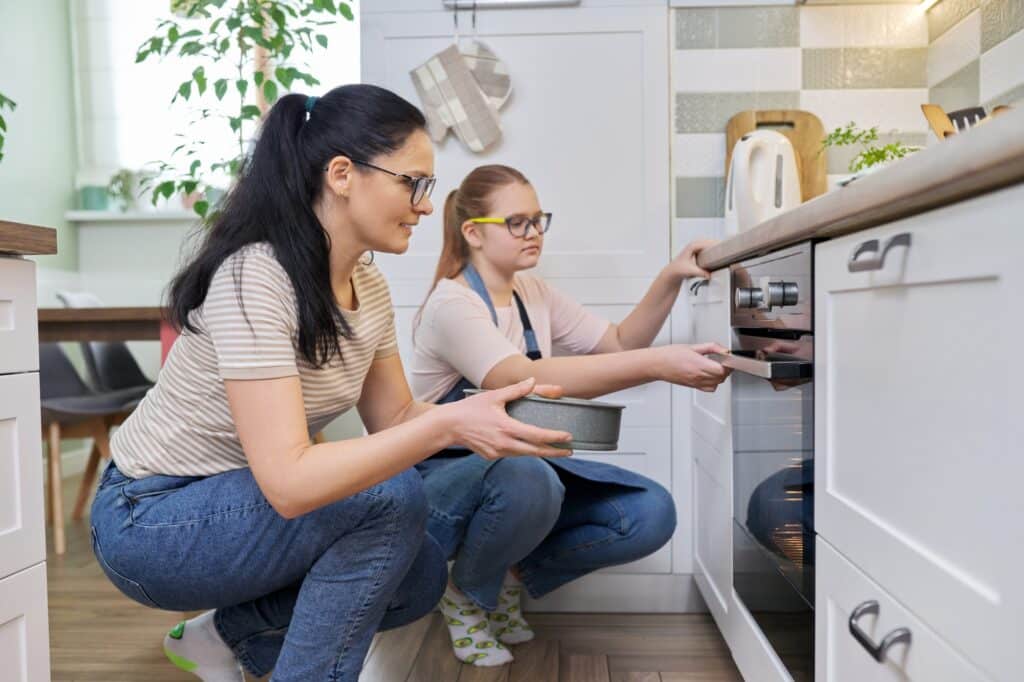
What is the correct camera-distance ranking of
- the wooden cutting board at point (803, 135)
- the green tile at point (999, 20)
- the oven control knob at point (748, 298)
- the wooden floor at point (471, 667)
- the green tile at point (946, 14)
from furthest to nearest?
the wooden cutting board at point (803, 135) → the green tile at point (946, 14) → the wooden floor at point (471, 667) → the green tile at point (999, 20) → the oven control knob at point (748, 298)

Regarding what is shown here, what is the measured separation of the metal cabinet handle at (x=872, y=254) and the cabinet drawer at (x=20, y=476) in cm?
105

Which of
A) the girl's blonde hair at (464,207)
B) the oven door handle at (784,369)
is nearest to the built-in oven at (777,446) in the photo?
the oven door handle at (784,369)

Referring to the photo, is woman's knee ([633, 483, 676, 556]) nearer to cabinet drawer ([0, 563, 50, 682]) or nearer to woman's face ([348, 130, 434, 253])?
woman's face ([348, 130, 434, 253])

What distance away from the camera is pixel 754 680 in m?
1.54

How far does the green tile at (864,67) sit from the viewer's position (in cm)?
221

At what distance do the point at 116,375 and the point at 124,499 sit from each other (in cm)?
287

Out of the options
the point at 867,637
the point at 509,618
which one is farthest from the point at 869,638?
the point at 509,618

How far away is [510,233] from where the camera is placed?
1.92 metres

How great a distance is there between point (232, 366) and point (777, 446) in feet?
2.49

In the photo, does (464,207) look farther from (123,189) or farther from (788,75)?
(123,189)

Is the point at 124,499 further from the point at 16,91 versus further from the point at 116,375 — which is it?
the point at 16,91

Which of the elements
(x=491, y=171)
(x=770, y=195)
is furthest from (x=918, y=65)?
(x=491, y=171)

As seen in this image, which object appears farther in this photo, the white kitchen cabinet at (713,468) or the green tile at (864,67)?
the green tile at (864,67)

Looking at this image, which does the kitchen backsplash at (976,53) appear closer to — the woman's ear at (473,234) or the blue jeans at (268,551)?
the woman's ear at (473,234)
